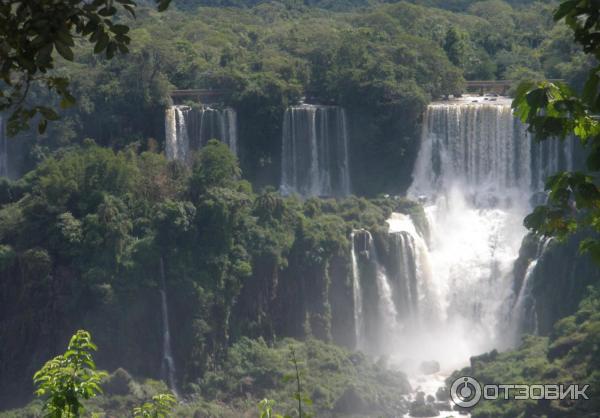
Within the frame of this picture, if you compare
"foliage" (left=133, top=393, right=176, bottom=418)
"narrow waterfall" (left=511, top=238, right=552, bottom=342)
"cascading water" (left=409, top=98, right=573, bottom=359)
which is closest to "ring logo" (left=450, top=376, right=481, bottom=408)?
"narrow waterfall" (left=511, top=238, right=552, bottom=342)

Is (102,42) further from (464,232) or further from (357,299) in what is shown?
Answer: (464,232)

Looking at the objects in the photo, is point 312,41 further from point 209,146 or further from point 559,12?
point 559,12

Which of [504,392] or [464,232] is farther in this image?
[464,232]

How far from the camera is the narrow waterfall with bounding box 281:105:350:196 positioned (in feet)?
116

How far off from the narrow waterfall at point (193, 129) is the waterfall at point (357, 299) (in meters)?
6.41

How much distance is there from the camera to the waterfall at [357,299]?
30.8 meters

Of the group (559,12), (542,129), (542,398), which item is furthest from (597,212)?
(542,398)

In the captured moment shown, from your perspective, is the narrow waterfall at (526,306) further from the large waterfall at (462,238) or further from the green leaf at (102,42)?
the green leaf at (102,42)

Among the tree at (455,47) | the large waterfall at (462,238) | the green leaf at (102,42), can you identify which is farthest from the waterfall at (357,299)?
the green leaf at (102,42)

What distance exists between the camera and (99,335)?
26688 millimetres

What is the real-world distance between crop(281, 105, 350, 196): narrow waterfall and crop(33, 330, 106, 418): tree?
28753mm

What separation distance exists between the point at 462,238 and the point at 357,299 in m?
4.31

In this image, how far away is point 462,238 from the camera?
3338 cm

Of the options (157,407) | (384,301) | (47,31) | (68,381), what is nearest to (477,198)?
(384,301)
